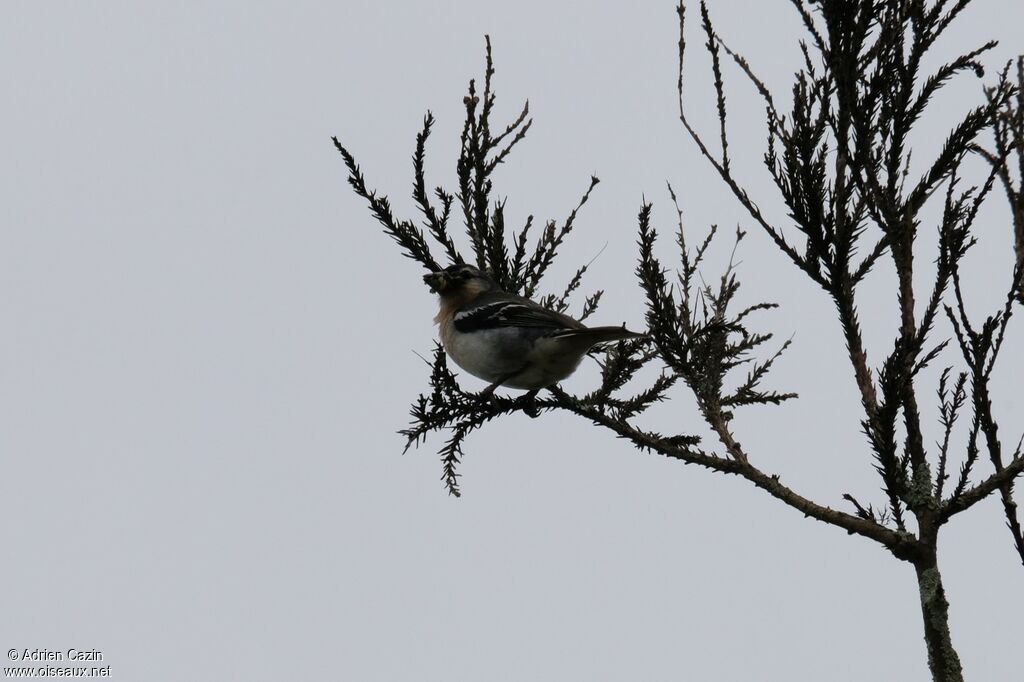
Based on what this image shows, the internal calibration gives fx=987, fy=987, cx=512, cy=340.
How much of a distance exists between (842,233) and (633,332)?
181 centimetres

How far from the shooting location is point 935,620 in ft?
14.1

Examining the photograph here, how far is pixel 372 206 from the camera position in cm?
599

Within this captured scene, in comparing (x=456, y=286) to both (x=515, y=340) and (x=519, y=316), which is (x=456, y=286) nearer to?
(x=519, y=316)

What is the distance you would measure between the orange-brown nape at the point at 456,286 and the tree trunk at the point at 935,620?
142 inches

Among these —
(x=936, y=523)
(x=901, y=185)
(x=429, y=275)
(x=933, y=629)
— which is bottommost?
(x=933, y=629)

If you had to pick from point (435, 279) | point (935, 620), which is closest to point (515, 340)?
point (435, 279)

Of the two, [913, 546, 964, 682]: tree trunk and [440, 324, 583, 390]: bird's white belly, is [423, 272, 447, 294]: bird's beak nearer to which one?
[440, 324, 583, 390]: bird's white belly

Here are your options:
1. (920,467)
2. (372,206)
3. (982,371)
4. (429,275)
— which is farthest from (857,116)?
(429,275)

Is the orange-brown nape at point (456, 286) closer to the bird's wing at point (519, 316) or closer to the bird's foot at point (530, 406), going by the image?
the bird's wing at point (519, 316)

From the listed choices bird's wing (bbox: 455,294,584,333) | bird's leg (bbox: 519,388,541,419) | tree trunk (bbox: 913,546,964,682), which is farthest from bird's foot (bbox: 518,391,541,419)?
tree trunk (bbox: 913,546,964,682)

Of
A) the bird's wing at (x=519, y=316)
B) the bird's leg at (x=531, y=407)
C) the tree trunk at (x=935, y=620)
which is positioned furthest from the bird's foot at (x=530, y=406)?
the tree trunk at (x=935, y=620)

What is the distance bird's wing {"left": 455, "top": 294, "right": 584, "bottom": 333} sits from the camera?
7004 mm

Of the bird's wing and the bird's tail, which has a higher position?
the bird's wing

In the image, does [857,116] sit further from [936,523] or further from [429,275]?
[429,275]
